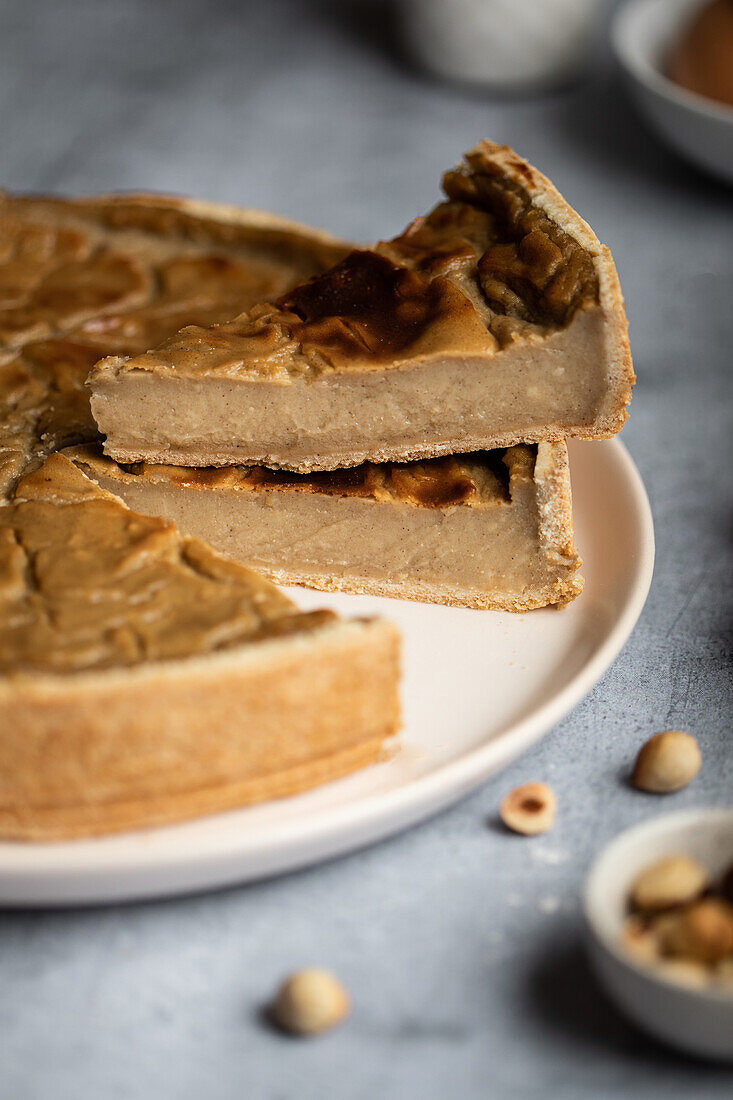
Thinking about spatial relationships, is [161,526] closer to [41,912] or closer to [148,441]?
[148,441]

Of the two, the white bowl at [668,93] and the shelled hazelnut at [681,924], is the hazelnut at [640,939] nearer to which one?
the shelled hazelnut at [681,924]

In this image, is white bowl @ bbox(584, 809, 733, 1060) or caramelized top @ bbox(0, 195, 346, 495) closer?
white bowl @ bbox(584, 809, 733, 1060)

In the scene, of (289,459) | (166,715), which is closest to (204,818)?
(166,715)

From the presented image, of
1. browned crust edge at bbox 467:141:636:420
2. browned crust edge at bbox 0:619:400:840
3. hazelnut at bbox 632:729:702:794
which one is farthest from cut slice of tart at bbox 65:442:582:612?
browned crust edge at bbox 0:619:400:840

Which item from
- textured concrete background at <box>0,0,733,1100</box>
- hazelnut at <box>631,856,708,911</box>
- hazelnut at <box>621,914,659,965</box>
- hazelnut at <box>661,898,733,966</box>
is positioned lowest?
textured concrete background at <box>0,0,733,1100</box>

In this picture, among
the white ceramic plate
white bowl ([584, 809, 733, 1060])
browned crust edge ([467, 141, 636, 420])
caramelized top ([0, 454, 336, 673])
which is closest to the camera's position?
white bowl ([584, 809, 733, 1060])

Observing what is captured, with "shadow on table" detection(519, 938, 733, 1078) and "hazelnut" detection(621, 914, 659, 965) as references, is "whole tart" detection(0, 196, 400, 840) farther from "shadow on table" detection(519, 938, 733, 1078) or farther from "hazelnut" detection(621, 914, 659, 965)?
"hazelnut" detection(621, 914, 659, 965)

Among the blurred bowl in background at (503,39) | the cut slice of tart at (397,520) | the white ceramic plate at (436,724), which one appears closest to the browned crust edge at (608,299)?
the cut slice of tart at (397,520)
